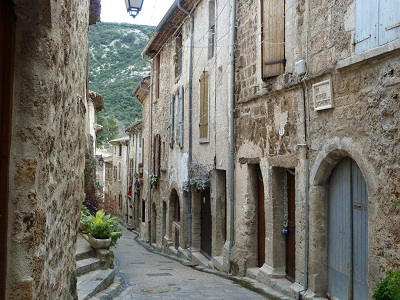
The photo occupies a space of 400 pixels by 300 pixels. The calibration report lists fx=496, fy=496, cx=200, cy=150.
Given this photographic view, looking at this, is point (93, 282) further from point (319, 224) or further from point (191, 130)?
point (191, 130)

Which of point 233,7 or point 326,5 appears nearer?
point 326,5

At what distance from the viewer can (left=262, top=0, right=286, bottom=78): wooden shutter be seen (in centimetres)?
829

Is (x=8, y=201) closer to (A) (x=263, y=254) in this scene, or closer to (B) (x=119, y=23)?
(A) (x=263, y=254)

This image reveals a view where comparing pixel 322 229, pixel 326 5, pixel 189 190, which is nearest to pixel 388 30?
pixel 326 5

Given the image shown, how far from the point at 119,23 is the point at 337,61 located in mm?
81709

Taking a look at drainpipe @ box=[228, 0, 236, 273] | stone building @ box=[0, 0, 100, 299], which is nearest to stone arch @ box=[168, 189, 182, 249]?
drainpipe @ box=[228, 0, 236, 273]

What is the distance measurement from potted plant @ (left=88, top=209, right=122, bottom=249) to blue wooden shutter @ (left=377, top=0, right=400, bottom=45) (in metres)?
5.69

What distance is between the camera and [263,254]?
31.5 ft

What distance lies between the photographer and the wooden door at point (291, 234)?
27.5ft

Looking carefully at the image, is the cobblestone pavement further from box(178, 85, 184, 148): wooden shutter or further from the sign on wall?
box(178, 85, 184, 148): wooden shutter

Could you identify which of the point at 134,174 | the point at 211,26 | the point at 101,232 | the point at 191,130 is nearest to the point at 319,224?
the point at 101,232

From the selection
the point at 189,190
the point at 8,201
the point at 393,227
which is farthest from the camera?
the point at 189,190

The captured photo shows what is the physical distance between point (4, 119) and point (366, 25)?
449cm

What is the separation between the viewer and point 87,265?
8.00 m
